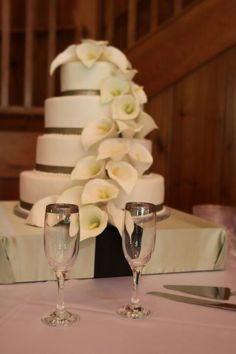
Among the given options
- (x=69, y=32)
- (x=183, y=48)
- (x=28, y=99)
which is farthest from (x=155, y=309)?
(x=69, y=32)

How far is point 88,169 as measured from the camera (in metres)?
1.05

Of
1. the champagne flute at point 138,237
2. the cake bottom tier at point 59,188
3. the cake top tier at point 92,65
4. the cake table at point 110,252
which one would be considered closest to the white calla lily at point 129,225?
the champagne flute at point 138,237

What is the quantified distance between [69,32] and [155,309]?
9.07 ft

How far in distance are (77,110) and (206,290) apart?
2.07 ft

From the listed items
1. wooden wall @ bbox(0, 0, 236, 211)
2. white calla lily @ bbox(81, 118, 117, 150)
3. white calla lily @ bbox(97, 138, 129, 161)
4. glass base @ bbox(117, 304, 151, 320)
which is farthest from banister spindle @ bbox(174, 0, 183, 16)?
glass base @ bbox(117, 304, 151, 320)

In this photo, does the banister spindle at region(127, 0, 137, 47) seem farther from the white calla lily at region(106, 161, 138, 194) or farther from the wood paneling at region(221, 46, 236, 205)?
the white calla lily at region(106, 161, 138, 194)

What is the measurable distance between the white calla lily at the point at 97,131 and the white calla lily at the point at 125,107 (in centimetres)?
3

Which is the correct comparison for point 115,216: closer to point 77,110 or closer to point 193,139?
point 77,110

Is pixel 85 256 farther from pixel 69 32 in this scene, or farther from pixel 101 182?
pixel 69 32

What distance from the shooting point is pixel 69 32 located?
3.16 m

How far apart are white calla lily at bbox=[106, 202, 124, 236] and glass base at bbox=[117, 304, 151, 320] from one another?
0.67 ft

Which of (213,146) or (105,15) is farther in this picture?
(105,15)

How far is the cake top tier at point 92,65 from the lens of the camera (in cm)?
123

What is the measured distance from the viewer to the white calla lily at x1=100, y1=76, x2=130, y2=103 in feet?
3.84
